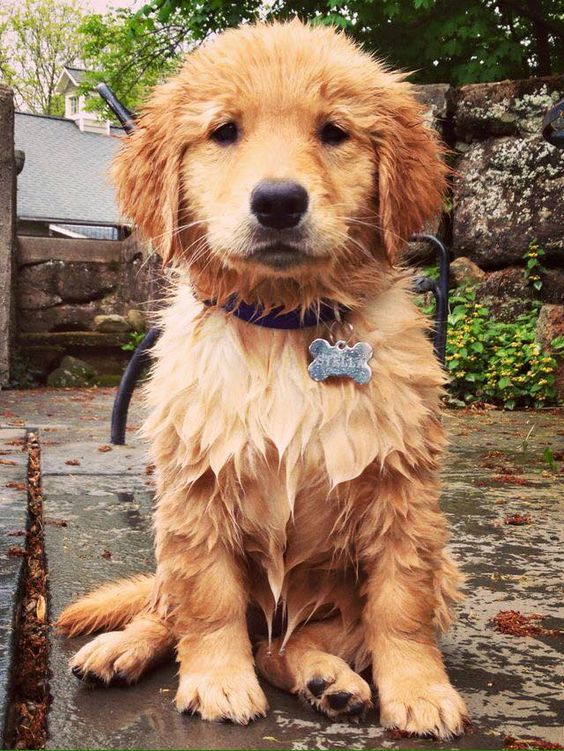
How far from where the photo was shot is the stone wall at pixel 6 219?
8336 mm

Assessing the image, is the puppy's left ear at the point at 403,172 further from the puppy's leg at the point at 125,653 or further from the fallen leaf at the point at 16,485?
the fallen leaf at the point at 16,485

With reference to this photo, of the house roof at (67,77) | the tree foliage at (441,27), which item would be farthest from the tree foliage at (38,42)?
the tree foliage at (441,27)

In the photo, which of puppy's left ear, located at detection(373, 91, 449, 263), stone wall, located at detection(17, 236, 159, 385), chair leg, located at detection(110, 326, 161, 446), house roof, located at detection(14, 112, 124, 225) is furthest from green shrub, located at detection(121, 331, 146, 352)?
house roof, located at detection(14, 112, 124, 225)

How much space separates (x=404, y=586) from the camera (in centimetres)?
198

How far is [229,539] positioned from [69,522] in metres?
1.48

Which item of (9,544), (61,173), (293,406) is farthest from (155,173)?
A: (61,173)

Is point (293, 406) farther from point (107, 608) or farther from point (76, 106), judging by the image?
point (76, 106)

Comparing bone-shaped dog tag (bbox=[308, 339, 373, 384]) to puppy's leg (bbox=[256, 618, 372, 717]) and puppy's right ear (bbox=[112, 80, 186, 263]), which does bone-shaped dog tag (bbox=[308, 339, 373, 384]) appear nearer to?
puppy's right ear (bbox=[112, 80, 186, 263])

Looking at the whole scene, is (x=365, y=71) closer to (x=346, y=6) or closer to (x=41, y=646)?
(x=41, y=646)

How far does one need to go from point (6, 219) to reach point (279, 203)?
7241 mm

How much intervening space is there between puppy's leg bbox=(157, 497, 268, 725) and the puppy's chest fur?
2.2 inches

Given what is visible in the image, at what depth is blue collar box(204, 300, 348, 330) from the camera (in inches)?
83.4

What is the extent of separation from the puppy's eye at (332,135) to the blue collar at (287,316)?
40 centimetres

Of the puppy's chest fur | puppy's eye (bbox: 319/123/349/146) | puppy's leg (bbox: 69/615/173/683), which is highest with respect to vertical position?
puppy's eye (bbox: 319/123/349/146)
